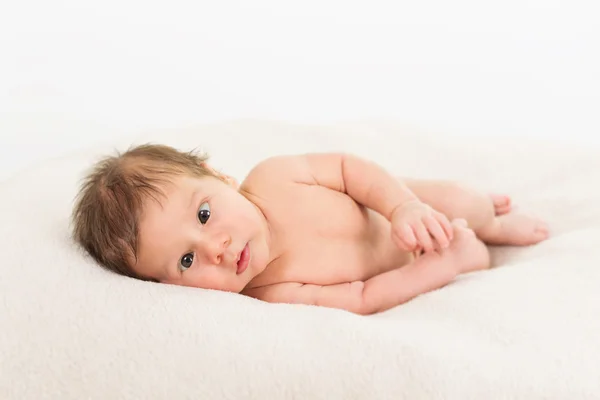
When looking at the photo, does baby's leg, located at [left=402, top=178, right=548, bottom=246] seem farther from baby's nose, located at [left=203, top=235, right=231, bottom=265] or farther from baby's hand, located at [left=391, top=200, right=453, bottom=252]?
baby's nose, located at [left=203, top=235, right=231, bottom=265]

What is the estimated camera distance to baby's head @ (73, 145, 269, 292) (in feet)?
3.49

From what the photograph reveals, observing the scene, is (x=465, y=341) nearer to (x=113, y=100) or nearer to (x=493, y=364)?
(x=493, y=364)

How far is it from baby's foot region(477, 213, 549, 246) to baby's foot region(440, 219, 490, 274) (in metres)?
0.15

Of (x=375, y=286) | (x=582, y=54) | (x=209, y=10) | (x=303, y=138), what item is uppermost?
(x=209, y=10)

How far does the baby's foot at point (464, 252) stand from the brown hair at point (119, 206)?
463 millimetres

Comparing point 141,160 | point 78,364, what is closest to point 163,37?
point 141,160

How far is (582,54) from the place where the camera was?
2.54m

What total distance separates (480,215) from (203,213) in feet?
2.01

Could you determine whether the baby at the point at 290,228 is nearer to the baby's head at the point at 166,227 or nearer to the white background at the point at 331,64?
the baby's head at the point at 166,227

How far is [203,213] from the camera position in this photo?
1.11 metres

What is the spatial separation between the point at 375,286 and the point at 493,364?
0.42m

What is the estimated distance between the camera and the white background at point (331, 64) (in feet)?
7.54

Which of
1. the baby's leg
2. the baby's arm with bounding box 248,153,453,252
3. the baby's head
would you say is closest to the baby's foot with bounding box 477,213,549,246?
the baby's leg

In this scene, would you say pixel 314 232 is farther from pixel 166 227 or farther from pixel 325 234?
pixel 166 227
